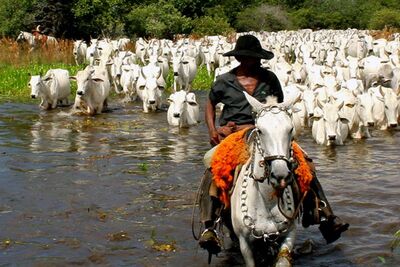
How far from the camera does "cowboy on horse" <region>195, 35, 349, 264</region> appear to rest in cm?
653

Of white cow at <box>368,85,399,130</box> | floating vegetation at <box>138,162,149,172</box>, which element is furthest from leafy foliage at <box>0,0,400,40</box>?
floating vegetation at <box>138,162,149,172</box>

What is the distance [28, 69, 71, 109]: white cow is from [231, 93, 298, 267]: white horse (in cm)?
1371

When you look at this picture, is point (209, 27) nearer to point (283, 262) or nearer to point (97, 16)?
point (97, 16)

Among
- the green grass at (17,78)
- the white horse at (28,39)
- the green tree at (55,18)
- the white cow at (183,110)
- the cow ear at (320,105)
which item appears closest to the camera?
the cow ear at (320,105)

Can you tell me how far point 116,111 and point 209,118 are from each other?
1249 centimetres

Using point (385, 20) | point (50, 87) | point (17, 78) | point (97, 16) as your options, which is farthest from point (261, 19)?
point (50, 87)

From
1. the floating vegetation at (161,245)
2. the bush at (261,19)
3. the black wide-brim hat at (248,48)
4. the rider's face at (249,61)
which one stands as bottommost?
the floating vegetation at (161,245)

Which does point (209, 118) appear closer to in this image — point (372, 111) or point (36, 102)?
point (372, 111)

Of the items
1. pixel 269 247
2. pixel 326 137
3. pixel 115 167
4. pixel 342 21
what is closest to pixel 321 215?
pixel 269 247

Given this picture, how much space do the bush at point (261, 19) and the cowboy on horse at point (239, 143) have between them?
2073 inches

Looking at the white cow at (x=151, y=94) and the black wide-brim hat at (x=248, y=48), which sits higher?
the black wide-brim hat at (x=248, y=48)

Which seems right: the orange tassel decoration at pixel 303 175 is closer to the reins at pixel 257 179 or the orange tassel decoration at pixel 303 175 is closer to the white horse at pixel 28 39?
the reins at pixel 257 179

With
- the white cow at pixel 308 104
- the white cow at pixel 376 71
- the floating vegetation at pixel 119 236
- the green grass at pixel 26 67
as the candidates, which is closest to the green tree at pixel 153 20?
the green grass at pixel 26 67

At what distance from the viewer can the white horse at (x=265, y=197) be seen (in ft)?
18.0
